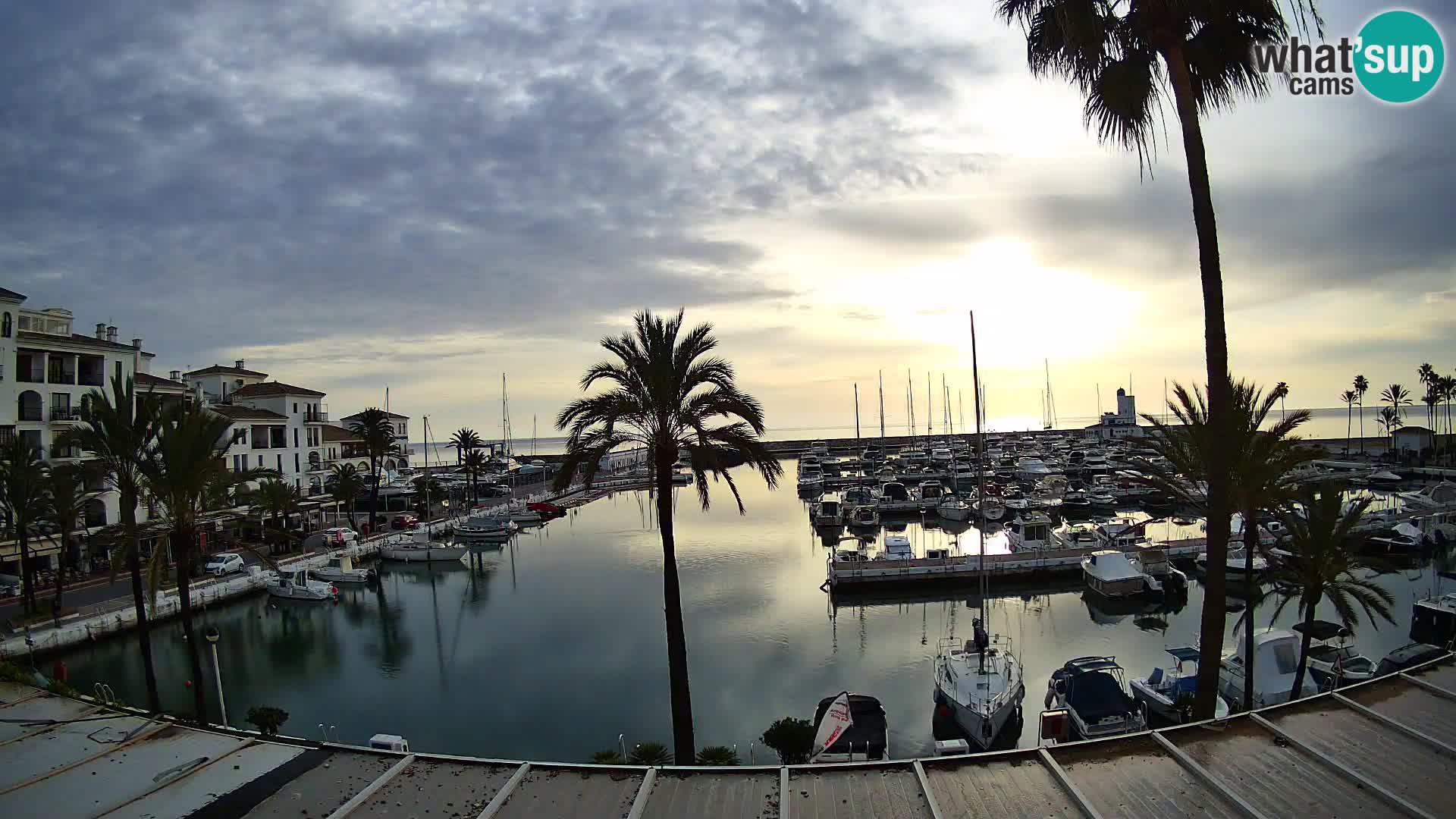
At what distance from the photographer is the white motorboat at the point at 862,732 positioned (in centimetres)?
1658

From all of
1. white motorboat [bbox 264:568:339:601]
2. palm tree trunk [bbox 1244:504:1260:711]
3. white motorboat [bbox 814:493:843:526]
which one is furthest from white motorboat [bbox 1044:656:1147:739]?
white motorboat [bbox 814:493:843:526]

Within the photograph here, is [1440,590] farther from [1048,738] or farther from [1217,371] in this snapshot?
[1217,371]

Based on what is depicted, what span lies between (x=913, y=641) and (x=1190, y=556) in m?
22.0

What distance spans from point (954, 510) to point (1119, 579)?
25282 mm

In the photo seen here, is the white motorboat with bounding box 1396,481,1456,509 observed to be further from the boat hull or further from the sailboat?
the boat hull

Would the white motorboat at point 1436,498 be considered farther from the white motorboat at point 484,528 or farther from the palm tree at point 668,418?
the white motorboat at point 484,528

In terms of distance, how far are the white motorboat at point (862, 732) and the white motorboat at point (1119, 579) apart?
21.4 metres

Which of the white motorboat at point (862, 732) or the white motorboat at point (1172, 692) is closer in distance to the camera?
the white motorboat at point (862, 732)

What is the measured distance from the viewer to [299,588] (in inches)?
1547

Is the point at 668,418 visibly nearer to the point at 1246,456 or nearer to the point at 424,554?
the point at 1246,456

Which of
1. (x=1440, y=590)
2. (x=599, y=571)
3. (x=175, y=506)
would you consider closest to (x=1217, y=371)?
(x=175, y=506)

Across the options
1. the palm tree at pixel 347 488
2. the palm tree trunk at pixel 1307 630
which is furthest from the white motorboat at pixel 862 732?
the palm tree at pixel 347 488

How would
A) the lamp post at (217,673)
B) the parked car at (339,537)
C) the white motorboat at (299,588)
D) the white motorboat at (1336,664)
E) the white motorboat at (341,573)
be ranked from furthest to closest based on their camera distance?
the parked car at (339,537)
the white motorboat at (341,573)
the white motorboat at (299,588)
the white motorboat at (1336,664)
the lamp post at (217,673)

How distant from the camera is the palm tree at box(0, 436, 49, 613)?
2883 centimetres
